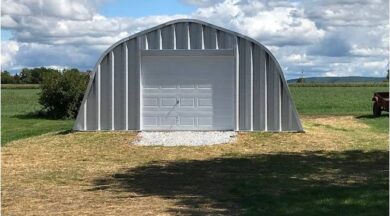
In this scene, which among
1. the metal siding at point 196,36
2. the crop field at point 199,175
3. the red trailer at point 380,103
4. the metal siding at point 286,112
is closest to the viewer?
the crop field at point 199,175

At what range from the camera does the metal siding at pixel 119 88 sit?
17.8m

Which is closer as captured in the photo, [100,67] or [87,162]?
[87,162]

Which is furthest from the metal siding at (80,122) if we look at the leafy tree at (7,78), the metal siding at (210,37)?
the leafy tree at (7,78)

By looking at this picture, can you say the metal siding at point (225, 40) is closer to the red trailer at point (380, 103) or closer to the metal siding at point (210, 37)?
the metal siding at point (210, 37)

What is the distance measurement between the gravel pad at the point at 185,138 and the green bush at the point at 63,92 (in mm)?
8988

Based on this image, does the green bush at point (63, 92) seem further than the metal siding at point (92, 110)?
Yes

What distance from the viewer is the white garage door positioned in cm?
1784

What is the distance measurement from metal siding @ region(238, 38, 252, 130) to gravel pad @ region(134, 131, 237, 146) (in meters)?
0.60

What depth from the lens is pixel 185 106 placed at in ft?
59.0

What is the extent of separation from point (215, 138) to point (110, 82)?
3.47 meters

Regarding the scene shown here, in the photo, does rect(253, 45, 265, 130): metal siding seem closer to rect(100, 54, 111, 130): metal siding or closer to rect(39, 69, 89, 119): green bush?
rect(100, 54, 111, 130): metal siding

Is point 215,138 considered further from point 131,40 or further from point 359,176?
point 359,176

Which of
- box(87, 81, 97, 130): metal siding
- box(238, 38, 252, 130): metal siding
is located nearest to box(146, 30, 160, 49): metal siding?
box(87, 81, 97, 130): metal siding

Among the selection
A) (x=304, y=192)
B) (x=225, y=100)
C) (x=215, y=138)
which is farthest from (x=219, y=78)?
(x=304, y=192)
